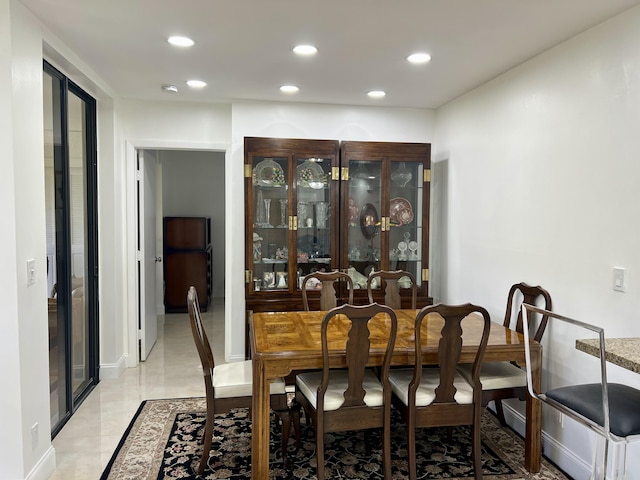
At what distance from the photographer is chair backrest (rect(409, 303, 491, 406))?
2332 millimetres

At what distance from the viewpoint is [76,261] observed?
3.59 metres

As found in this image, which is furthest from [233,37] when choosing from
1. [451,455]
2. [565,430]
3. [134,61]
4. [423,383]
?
[565,430]

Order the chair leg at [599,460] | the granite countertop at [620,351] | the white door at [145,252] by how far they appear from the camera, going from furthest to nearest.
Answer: the white door at [145,252] < the chair leg at [599,460] < the granite countertop at [620,351]

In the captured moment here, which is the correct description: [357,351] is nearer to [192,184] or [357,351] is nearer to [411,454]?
[411,454]

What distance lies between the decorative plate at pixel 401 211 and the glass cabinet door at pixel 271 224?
0.95 meters

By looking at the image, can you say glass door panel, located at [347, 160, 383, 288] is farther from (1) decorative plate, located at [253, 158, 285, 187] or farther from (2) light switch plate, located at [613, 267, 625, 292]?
A: (2) light switch plate, located at [613, 267, 625, 292]

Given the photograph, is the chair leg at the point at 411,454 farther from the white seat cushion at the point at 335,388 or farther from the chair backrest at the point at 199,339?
the chair backrest at the point at 199,339

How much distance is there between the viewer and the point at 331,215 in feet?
13.5

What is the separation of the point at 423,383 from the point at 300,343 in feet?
2.43


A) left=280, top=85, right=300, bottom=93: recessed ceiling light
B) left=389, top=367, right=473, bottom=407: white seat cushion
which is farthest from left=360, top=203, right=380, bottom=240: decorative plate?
left=389, top=367, right=473, bottom=407: white seat cushion

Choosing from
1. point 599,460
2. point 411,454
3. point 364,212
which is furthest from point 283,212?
point 599,460

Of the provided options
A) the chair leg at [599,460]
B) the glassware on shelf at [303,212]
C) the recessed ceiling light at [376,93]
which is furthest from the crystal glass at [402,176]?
the chair leg at [599,460]

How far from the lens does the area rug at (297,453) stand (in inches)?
104

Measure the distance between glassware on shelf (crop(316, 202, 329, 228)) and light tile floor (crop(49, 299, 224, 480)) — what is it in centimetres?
170
